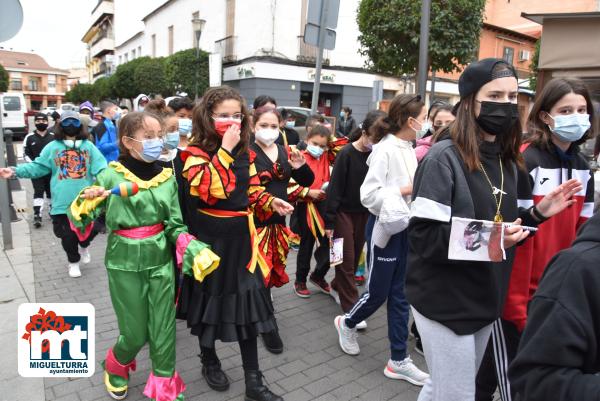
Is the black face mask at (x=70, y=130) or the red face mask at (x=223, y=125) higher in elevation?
the red face mask at (x=223, y=125)

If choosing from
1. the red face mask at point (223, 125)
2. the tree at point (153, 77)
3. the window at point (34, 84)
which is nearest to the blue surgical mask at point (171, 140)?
the red face mask at point (223, 125)

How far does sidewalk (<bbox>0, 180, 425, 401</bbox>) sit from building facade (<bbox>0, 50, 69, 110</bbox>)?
316ft

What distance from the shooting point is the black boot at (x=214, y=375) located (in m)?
3.28

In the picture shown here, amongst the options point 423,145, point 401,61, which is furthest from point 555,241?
point 401,61

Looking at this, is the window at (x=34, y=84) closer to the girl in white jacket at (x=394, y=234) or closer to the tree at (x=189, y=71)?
the tree at (x=189, y=71)

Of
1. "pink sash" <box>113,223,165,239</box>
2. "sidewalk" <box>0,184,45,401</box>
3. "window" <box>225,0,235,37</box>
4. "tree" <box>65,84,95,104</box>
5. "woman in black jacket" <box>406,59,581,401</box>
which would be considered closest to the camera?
"woman in black jacket" <box>406,59,581,401</box>

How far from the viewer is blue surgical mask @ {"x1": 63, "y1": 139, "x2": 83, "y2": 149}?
5.49 meters

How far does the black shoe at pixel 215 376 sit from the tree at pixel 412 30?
8.98m

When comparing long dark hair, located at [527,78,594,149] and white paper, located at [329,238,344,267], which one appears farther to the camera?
white paper, located at [329,238,344,267]

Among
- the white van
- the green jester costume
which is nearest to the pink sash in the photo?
the green jester costume

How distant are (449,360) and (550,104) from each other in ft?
5.51

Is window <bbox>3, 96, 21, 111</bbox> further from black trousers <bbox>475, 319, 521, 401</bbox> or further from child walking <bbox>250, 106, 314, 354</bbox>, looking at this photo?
black trousers <bbox>475, 319, 521, 401</bbox>

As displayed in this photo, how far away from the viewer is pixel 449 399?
2.17 metres

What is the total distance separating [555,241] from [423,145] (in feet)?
6.09
